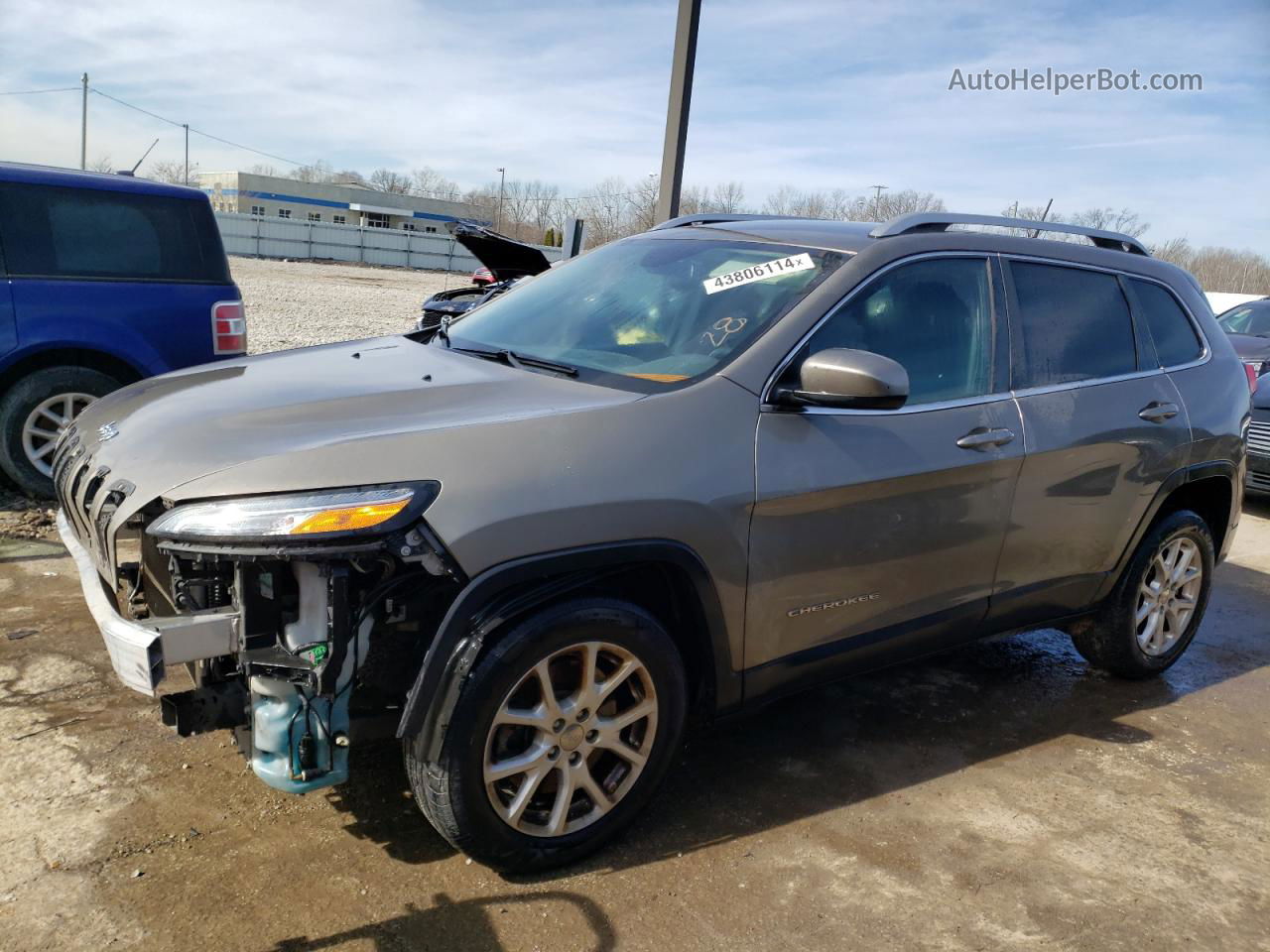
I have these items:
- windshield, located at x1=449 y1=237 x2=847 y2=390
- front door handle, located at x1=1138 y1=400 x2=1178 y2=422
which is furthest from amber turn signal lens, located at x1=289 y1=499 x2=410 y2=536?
A: front door handle, located at x1=1138 y1=400 x2=1178 y2=422

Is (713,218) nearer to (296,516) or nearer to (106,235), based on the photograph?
Answer: (296,516)

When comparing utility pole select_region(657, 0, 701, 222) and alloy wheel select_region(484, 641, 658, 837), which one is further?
utility pole select_region(657, 0, 701, 222)

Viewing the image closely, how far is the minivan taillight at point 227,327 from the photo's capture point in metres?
6.16

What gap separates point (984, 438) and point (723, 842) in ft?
5.25

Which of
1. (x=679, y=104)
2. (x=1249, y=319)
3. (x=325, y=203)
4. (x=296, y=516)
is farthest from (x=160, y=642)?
(x=325, y=203)

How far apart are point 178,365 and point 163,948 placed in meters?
4.32

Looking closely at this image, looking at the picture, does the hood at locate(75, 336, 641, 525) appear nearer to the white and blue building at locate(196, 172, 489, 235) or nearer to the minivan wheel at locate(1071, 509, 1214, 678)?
the minivan wheel at locate(1071, 509, 1214, 678)

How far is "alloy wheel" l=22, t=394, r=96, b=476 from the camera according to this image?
576 centimetres

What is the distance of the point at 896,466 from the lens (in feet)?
10.7

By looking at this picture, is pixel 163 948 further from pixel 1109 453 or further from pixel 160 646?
pixel 1109 453

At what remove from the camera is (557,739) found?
9.09 feet

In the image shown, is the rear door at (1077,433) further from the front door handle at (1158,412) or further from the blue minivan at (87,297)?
the blue minivan at (87,297)

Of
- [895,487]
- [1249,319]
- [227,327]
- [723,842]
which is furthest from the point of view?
[1249,319]

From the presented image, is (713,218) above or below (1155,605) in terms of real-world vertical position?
above
